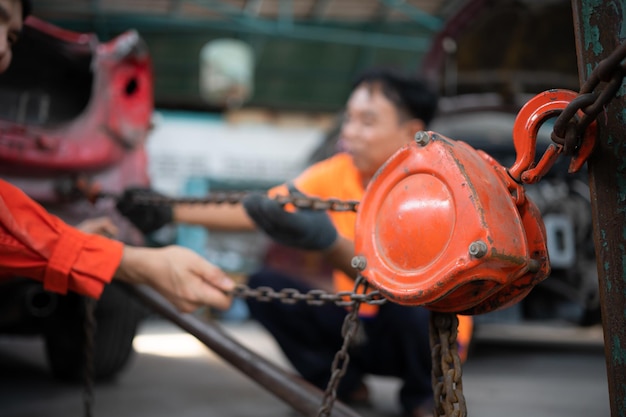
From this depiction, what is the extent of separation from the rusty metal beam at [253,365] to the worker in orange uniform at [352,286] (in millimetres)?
339

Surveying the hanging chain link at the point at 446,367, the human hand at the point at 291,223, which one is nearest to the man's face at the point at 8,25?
the human hand at the point at 291,223

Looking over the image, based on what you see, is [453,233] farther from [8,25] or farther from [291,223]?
[8,25]

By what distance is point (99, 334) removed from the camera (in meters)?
1.99

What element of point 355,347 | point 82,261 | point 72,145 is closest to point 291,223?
point 82,261

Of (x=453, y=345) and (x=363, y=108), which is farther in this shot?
(x=363, y=108)

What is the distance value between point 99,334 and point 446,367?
1.53 m

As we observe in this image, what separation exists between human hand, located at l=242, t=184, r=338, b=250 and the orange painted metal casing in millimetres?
264

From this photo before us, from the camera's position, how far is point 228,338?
1.34 meters

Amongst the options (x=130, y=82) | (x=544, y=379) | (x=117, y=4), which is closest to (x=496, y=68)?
(x=544, y=379)

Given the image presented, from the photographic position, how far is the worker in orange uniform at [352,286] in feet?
5.37

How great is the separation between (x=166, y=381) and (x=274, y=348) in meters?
1.36

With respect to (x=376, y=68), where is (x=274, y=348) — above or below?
below

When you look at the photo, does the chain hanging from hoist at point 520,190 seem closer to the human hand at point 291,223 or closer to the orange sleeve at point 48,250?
the human hand at point 291,223

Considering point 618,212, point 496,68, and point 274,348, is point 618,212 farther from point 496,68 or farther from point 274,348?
point 496,68
